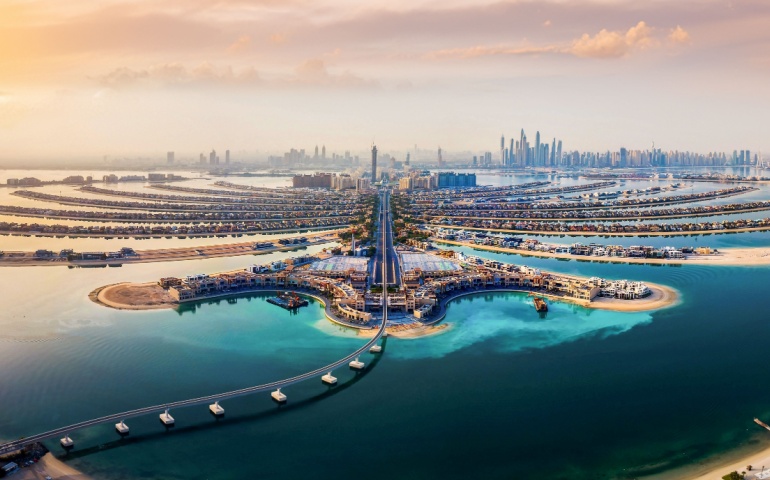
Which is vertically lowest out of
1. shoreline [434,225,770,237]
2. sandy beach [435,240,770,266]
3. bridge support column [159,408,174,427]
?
bridge support column [159,408,174,427]

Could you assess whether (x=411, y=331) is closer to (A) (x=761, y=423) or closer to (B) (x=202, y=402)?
(B) (x=202, y=402)

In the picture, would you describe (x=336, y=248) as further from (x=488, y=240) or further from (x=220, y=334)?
(x=220, y=334)

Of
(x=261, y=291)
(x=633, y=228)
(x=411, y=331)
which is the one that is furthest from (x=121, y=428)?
(x=633, y=228)

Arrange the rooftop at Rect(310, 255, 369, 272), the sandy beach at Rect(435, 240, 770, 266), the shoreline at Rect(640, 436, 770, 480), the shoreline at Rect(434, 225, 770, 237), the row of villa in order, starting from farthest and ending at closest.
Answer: the shoreline at Rect(434, 225, 770, 237) < the row of villa < the sandy beach at Rect(435, 240, 770, 266) < the rooftop at Rect(310, 255, 369, 272) < the shoreline at Rect(640, 436, 770, 480)

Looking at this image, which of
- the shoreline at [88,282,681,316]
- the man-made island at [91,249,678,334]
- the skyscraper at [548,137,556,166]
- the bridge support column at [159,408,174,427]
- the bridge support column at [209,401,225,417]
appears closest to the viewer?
the bridge support column at [159,408,174,427]

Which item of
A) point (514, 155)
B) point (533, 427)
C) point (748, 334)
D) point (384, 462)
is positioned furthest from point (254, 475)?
point (514, 155)

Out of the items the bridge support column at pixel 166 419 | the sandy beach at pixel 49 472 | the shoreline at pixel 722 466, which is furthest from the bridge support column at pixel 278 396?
the shoreline at pixel 722 466

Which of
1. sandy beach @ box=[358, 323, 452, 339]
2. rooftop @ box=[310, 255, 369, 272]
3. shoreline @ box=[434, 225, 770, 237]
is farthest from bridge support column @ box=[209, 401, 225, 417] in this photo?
shoreline @ box=[434, 225, 770, 237]

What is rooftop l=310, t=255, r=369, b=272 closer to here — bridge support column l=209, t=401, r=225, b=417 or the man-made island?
the man-made island
